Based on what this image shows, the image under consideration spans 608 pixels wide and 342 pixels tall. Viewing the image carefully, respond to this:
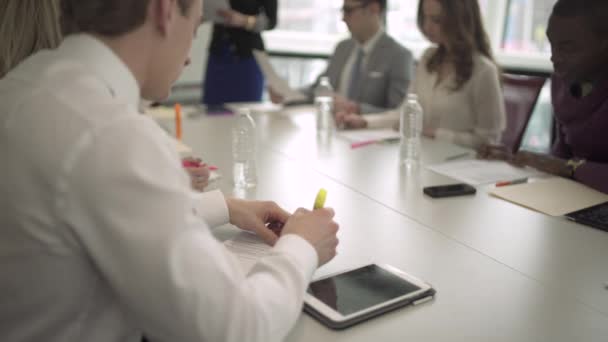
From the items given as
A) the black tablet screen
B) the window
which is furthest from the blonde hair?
the window

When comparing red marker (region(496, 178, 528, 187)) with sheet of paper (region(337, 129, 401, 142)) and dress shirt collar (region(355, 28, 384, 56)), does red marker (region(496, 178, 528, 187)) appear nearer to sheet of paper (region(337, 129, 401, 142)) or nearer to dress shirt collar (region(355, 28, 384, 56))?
sheet of paper (region(337, 129, 401, 142))

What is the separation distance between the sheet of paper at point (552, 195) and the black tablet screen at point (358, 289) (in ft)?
2.18

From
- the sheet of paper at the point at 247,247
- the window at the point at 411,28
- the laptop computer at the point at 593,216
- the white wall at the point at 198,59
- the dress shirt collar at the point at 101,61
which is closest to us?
the dress shirt collar at the point at 101,61

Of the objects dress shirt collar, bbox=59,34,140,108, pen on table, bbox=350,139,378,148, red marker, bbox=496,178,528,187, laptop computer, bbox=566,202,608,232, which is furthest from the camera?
pen on table, bbox=350,139,378,148

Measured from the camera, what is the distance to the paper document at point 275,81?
305cm

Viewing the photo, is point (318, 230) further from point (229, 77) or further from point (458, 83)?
point (229, 77)

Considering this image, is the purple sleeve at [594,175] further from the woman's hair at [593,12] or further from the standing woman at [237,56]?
the standing woman at [237,56]

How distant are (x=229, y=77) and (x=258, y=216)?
2315mm

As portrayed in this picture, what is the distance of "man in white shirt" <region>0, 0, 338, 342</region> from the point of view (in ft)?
2.38

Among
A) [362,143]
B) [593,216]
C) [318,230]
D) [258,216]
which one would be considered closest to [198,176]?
[258,216]

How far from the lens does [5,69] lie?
1479 mm

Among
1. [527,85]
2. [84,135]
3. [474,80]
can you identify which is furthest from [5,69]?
[527,85]

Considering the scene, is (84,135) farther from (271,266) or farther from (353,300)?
(353,300)

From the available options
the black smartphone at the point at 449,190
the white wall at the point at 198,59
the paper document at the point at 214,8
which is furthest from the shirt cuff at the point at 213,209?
the white wall at the point at 198,59
